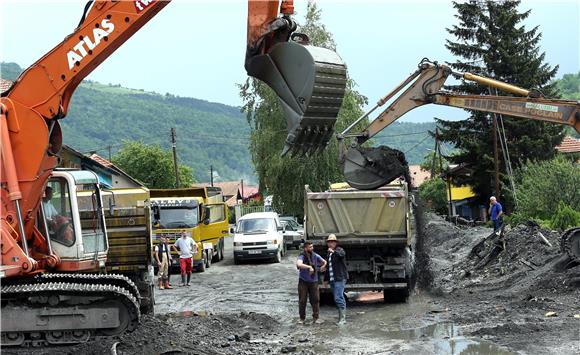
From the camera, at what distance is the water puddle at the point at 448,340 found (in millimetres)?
11906

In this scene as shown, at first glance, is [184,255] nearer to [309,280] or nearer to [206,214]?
[206,214]

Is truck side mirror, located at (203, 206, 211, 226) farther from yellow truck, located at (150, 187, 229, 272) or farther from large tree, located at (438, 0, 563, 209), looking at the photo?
large tree, located at (438, 0, 563, 209)

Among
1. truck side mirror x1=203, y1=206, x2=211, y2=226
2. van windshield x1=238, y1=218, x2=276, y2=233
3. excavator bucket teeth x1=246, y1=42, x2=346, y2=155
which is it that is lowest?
van windshield x1=238, y1=218, x2=276, y2=233

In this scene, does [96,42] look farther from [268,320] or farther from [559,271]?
[559,271]

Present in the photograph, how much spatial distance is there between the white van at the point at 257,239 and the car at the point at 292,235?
5222 millimetres

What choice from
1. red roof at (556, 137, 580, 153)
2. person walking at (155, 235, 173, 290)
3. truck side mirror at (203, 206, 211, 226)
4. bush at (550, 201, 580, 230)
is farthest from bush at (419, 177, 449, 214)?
person walking at (155, 235, 173, 290)

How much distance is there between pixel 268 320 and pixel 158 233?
1227 cm

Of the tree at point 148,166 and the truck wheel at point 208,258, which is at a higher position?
the tree at point 148,166

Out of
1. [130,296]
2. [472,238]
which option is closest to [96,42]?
[130,296]

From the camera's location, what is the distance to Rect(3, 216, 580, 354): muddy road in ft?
39.6

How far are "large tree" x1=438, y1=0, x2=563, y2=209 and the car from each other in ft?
40.4

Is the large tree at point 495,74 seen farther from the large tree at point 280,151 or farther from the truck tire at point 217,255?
the truck tire at point 217,255

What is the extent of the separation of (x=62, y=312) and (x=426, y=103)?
36.8 feet

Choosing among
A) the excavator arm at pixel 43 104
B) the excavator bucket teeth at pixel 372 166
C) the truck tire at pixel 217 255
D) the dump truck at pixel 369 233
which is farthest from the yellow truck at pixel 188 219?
the excavator arm at pixel 43 104
